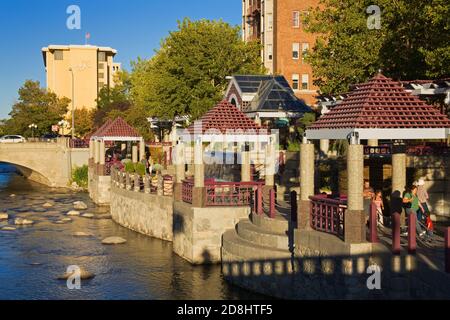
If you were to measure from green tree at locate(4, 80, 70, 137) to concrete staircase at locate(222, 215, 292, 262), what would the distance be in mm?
73459

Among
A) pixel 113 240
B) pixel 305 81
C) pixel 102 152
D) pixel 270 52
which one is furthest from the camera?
pixel 270 52

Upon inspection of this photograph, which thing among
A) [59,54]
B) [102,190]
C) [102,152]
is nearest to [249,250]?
[102,190]

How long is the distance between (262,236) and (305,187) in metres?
2.52

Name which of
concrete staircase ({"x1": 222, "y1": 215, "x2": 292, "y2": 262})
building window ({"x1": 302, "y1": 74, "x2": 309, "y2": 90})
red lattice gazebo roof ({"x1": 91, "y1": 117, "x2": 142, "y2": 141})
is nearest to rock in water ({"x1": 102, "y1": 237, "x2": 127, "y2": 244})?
concrete staircase ({"x1": 222, "y1": 215, "x2": 292, "y2": 262})

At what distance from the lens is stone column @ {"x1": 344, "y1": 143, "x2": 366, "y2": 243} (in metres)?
16.1

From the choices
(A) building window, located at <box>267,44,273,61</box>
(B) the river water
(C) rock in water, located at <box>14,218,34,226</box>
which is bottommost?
Answer: (B) the river water

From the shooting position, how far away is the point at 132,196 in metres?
34.7

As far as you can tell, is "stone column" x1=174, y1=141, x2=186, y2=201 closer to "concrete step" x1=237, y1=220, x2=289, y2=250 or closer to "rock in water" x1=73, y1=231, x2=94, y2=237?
"concrete step" x1=237, y1=220, x2=289, y2=250

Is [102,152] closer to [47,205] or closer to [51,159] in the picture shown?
[47,205]

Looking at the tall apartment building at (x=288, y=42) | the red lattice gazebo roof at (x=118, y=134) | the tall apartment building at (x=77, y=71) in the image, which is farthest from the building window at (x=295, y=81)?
the tall apartment building at (x=77, y=71)

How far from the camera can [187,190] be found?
2570cm

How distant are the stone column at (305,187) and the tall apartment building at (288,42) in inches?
1809

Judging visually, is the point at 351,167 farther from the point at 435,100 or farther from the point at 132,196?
the point at 132,196
